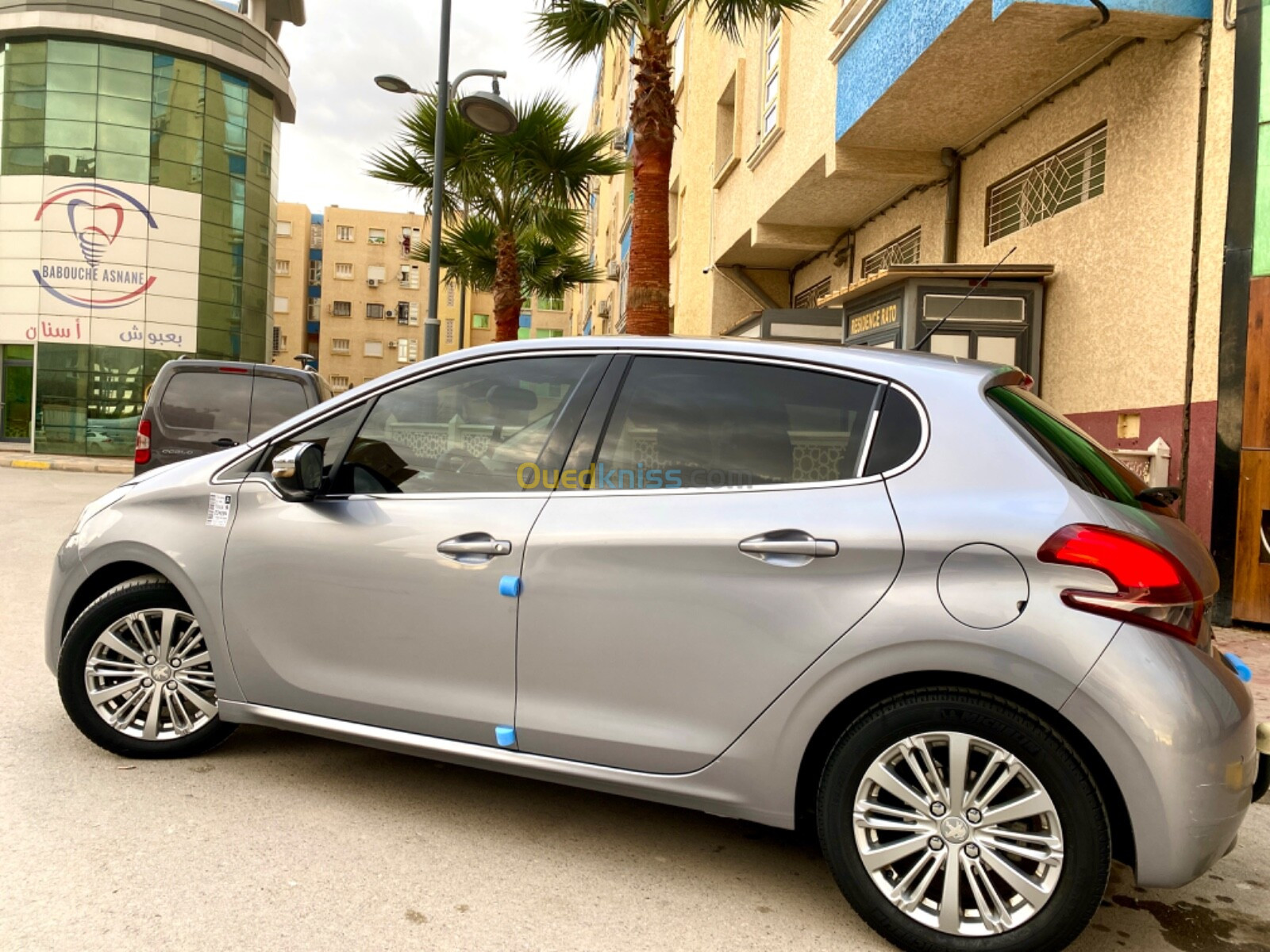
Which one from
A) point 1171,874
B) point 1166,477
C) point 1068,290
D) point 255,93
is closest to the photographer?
point 1171,874

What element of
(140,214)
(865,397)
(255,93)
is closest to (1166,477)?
(865,397)

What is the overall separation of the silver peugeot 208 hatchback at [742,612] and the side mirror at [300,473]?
0.01 m

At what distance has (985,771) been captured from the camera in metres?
2.52

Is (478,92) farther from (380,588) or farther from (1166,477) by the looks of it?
(380,588)

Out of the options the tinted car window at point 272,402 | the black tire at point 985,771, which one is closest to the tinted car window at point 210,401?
the tinted car window at point 272,402

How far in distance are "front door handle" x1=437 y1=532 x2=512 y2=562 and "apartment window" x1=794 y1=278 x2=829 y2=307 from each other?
45.1 feet

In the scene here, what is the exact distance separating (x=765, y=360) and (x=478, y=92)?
11.0 metres

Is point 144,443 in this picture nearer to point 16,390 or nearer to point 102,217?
point 102,217

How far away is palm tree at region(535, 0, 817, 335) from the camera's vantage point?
10609mm

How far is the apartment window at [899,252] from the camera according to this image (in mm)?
12398

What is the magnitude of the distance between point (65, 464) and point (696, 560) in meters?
24.8

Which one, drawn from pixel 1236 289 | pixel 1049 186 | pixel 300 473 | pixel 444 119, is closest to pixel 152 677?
pixel 300 473

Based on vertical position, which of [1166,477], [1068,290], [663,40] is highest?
[663,40]

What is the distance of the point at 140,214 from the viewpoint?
32219 mm
